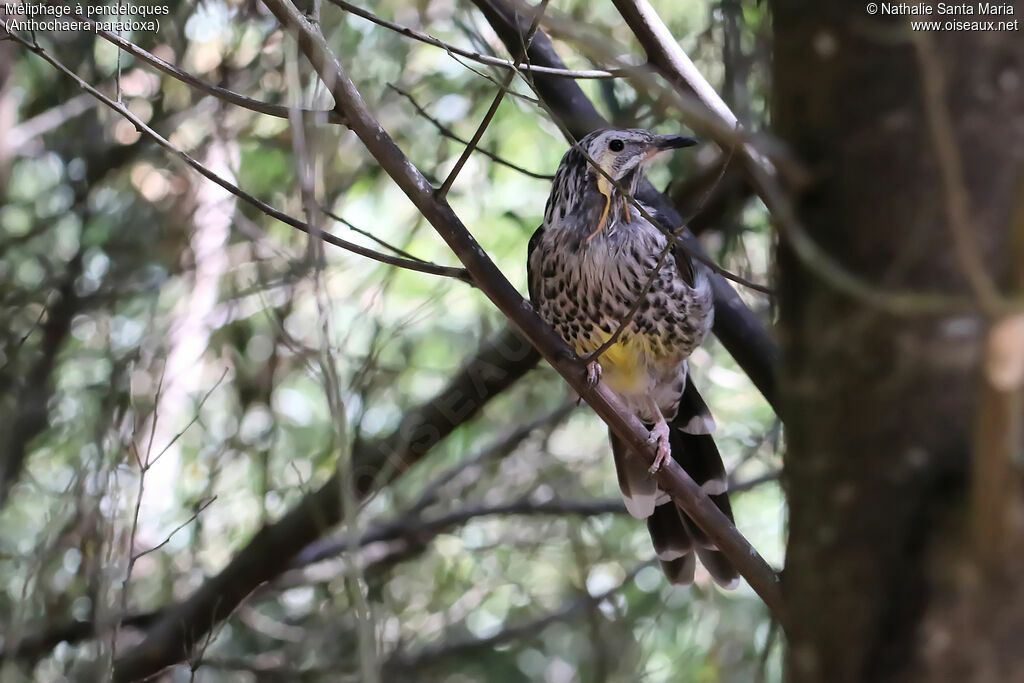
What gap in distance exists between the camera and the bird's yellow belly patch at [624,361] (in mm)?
3111

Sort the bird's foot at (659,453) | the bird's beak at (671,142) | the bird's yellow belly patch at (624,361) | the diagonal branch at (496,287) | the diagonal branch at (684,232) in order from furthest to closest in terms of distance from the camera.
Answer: the bird's yellow belly patch at (624,361), the bird's beak at (671,142), the diagonal branch at (684,232), the bird's foot at (659,453), the diagonal branch at (496,287)

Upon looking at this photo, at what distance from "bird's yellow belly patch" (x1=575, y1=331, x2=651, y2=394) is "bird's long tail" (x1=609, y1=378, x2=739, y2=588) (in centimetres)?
20

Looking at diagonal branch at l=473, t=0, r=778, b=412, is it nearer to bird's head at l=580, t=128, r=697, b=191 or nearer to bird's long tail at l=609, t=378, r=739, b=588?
bird's head at l=580, t=128, r=697, b=191

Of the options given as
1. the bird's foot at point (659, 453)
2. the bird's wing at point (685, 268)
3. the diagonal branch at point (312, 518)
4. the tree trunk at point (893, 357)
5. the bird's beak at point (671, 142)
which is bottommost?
the tree trunk at point (893, 357)

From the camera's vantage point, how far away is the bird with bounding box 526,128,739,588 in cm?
300

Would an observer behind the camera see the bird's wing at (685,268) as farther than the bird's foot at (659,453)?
Yes

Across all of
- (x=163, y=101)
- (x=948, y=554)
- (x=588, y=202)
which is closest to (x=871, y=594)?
(x=948, y=554)

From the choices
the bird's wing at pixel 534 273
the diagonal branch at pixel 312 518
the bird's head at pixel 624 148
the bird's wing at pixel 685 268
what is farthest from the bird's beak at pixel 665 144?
the diagonal branch at pixel 312 518

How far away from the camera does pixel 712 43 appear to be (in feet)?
11.7

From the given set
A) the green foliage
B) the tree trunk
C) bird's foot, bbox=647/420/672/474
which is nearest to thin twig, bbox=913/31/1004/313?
the tree trunk

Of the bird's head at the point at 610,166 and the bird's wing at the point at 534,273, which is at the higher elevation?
the bird's head at the point at 610,166

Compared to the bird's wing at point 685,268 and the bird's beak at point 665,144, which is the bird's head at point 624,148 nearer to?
the bird's beak at point 665,144

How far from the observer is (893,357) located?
95 centimetres

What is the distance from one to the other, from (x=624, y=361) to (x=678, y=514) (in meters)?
0.49
